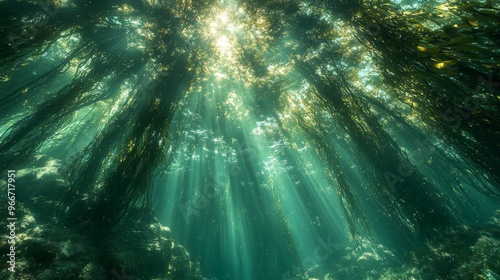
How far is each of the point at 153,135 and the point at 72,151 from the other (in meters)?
19.2

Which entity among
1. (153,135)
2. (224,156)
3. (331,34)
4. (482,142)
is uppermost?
(224,156)

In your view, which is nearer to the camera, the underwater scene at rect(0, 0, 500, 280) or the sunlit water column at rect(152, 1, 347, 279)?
the underwater scene at rect(0, 0, 500, 280)

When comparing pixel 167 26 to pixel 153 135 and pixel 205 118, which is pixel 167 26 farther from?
pixel 205 118

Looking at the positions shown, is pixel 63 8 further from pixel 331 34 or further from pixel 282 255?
pixel 282 255

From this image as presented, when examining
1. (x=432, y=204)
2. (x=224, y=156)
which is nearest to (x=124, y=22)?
(x=432, y=204)

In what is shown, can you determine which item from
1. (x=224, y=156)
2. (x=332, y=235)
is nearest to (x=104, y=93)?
(x=224, y=156)

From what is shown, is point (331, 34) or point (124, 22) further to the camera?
point (124, 22)

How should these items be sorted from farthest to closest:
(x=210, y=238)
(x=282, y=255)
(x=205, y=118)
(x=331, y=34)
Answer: (x=210, y=238), (x=282, y=255), (x=205, y=118), (x=331, y=34)

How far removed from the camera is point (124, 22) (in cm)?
699

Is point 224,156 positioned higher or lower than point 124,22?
higher

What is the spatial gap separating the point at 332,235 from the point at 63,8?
72.8ft

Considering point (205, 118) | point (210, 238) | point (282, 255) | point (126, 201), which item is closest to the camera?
point (126, 201)

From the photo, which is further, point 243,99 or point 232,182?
point 232,182

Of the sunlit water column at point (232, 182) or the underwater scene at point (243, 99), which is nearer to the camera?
the underwater scene at point (243, 99)
